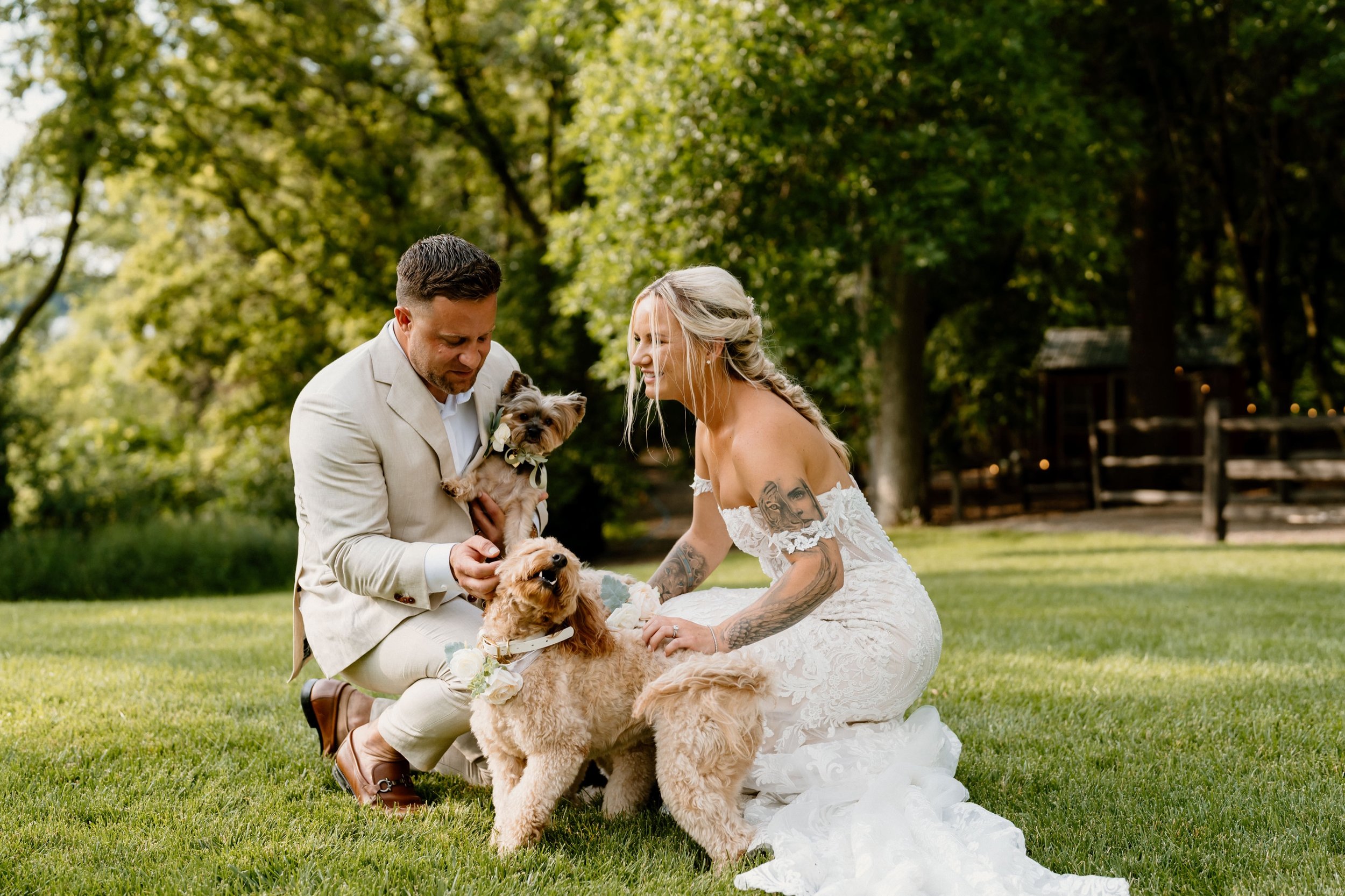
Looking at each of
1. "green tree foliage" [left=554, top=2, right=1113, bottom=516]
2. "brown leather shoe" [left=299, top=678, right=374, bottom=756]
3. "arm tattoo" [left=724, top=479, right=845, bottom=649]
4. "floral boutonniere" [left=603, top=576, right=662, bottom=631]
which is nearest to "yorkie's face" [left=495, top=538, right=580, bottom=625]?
"floral boutonniere" [left=603, top=576, right=662, bottom=631]

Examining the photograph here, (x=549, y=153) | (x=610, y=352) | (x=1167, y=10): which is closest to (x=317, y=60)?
(x=549, y=153)

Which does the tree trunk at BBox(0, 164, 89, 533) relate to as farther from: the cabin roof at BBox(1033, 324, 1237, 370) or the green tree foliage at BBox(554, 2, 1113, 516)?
the cabin roof at BBox(1033, 324, 1237, 370)

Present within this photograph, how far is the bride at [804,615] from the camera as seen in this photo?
3.50 metres

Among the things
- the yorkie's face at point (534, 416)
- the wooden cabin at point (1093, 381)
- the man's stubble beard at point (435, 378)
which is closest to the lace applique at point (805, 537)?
the yorkie's face at point (534, 416)

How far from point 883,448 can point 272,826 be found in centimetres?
1470

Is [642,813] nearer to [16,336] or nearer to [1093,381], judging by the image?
[16,336]

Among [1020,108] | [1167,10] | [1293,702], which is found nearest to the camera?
[1293,702]

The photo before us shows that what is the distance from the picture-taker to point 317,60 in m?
19.6

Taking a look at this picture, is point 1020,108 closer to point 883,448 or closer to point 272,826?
point 883,448

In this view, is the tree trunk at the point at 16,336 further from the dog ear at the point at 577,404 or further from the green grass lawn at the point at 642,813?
the dog ear at the point at 577,404

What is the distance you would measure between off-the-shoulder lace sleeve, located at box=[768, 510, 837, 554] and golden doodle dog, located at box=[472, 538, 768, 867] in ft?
1.42

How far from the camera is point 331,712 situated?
4.41m

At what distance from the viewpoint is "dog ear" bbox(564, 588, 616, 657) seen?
11.3 ft

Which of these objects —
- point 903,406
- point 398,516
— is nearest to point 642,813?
point 398,516
